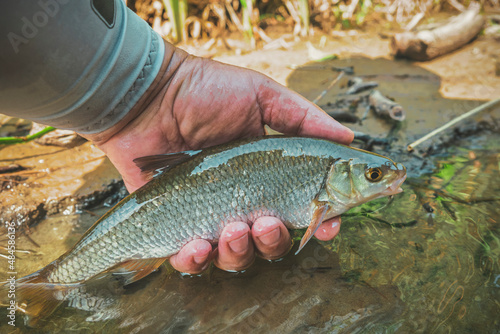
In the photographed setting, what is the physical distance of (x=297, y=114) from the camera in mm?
3061

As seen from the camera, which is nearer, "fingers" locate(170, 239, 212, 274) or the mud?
"fingers" locate(170, 239, 212, 274)

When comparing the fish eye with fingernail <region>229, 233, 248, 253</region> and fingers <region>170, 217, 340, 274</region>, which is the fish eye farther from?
fingernail <region>229, 233, 248, 253</region>

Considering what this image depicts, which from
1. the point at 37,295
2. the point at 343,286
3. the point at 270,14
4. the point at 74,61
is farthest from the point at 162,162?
the point at 270,14

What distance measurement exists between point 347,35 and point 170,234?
298 inches

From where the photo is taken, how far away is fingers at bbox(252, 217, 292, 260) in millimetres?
2666

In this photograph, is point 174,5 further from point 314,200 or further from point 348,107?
point 314,200

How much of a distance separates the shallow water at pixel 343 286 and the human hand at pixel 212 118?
263 millimetres

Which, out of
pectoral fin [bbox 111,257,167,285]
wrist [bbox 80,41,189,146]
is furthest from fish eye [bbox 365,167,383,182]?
wrist [bbox 80,41,189,146]

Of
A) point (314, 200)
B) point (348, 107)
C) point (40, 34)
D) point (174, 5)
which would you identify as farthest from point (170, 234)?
point (174, 5)

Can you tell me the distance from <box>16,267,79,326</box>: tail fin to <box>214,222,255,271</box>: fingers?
48.9 inches

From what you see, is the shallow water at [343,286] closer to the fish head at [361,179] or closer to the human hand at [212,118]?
the human hand at [212,118]

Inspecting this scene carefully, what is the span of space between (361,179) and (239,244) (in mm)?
1032

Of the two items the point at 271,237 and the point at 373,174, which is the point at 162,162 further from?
the point at 373,174

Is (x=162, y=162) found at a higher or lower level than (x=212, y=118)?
lower
